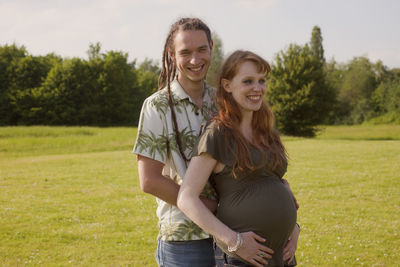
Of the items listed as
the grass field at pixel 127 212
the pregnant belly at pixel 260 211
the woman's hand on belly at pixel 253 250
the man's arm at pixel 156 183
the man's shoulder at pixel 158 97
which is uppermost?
the man's shoulder at pixel 158 97

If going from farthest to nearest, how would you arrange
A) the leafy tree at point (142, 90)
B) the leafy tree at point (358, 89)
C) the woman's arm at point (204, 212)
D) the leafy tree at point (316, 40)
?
the leafy tree at point (316, 40)
the leafy tree at point (358, 89)
the leafy tree at point (142, 90)
the woman's arm at point (204, 212)

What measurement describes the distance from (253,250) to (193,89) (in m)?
1.23

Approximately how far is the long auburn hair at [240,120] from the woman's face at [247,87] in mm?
31

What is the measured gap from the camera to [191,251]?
9.12 feet

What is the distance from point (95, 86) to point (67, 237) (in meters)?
55.1

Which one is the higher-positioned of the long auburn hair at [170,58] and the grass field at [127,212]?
the long auburn hair at [170,58]

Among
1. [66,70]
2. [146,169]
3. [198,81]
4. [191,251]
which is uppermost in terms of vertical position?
[66,70]

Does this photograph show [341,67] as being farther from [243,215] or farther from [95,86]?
[243,215]

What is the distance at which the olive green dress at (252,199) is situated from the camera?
2547 mm

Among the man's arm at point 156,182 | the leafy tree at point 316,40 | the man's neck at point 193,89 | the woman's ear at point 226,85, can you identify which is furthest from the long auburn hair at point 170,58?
the leafy tree at point 316,40

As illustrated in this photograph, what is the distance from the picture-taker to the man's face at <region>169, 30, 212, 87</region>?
113 inches

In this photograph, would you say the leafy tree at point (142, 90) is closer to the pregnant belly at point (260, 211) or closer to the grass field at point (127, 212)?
the grass field at point (127, 212)

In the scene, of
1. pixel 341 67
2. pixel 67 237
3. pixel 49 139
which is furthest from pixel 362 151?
pixel 341 67

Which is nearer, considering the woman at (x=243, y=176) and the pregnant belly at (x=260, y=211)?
the woman at (x=243, y=176)
